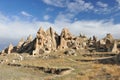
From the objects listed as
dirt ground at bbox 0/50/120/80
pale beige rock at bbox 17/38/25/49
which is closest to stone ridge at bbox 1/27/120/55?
pale beige rock at bbox 17/38/25/49

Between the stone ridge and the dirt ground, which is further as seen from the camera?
the stone ridge

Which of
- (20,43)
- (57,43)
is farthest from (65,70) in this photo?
(20,43)

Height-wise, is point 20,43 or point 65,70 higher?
point 20,43

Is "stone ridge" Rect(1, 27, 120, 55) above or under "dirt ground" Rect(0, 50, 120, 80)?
above

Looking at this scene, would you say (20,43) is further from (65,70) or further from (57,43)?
(65,70)

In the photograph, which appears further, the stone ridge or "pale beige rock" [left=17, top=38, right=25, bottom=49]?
"pale beige rock" [left=17, top=38, right=25, bottom=49]

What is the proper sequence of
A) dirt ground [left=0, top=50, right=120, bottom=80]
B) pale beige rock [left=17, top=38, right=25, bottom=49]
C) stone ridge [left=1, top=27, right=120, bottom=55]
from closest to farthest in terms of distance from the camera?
dirt ground [left=0, top=50, right=120, bottom=80] < stone ridge [left=1, top=27, right=120, bottom=55] < pale beige rock [left=17, top=38, right=25, bottom=49]

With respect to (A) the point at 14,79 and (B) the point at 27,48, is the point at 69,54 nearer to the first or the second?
(B) the point at 27,48

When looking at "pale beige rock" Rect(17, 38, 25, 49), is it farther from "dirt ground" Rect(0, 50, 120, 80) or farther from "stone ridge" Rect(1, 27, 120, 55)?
"dirt ground" Rect(0, 50, 120, 80)

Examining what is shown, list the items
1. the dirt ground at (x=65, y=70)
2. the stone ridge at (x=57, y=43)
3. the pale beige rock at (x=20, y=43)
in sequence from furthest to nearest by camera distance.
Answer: the pale beige rock at (x=20, y=43) → the stone ridge at (x=57, y=43) → the dirt ground at (x=65, y=70)

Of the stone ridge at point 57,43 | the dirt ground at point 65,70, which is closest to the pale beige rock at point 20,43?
the stone ridge at point 57,43

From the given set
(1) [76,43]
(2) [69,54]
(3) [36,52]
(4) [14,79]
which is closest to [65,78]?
(4) [14,79]

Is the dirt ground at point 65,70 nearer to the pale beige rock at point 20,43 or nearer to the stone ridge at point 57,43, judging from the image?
the stone ridge at point 57,43

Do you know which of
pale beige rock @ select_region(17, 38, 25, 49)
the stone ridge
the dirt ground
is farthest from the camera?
pale beige rock @ select_region(17, 38, 25, 49)
